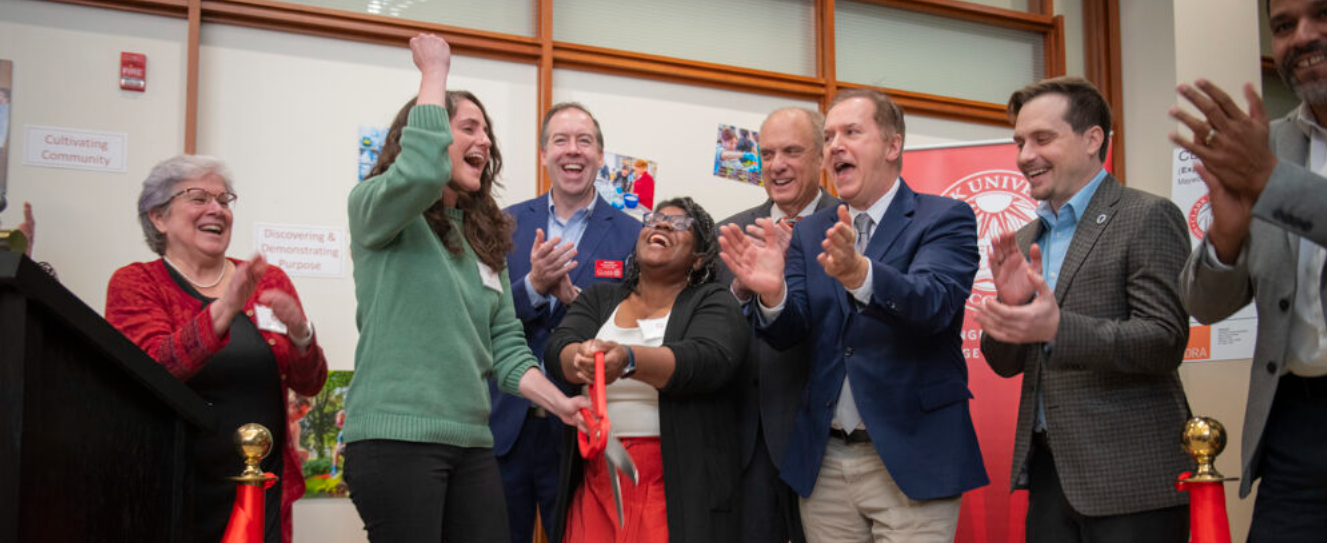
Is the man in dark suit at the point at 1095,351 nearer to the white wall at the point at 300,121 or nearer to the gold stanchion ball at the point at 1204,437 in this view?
the gold stanchion ball at the point at 1204,437

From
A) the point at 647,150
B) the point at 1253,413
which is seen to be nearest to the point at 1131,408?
the point at 1253,413

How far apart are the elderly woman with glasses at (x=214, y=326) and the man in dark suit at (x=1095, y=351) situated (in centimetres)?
174

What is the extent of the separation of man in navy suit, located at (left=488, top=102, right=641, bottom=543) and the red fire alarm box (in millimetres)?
1578

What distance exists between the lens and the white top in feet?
9.23

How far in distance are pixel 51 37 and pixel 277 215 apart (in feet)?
3.38

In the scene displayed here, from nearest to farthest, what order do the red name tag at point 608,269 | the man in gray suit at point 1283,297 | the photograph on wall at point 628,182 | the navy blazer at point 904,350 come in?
the man in gray suit at point 1283,297
the navy blazer at point 904,350
the red name tag at point 608,269
the photograph on wall at point 628,182

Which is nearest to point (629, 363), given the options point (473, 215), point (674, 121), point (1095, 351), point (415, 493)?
point (473, 215)

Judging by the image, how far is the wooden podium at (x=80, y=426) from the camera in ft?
4.12

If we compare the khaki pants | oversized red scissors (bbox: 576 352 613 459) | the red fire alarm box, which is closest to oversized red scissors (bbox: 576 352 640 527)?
oversized red scissors (bbox: 576 352 613 459)

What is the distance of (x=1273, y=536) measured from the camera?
1.87 meters

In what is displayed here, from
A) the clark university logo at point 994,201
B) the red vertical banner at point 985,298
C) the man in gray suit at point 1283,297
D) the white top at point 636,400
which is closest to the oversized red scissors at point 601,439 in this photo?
the white top at point 636,400

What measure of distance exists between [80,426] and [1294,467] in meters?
2.01

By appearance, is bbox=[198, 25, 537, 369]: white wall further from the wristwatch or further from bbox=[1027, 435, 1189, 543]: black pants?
bbox=[1027, 435, 1189, 543]: black pants

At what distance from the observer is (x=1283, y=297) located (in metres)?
1.91
